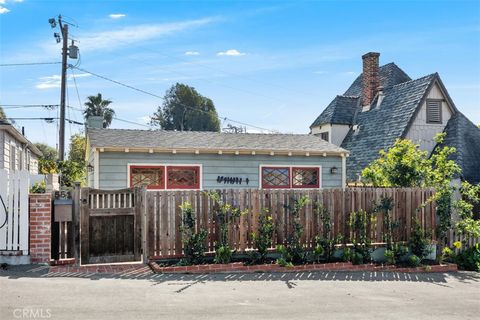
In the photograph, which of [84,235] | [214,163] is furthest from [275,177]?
[84,235]

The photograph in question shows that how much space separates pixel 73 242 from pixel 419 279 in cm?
691

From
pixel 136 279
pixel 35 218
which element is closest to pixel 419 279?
pixel 136 279

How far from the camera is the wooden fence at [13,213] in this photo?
28.5 ft

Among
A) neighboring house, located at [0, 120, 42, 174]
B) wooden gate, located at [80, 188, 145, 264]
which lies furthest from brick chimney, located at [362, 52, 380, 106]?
wooden gate, located at [80, 188, 145, 264]

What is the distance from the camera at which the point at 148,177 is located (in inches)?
632

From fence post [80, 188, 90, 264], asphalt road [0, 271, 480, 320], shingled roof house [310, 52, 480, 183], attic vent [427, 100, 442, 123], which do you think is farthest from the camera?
attic vent [427, 100, 442, 123]

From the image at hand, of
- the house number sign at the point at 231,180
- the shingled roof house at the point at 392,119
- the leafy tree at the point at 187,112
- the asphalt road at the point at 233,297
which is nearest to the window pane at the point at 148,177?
the house number sign at the point at 231,180

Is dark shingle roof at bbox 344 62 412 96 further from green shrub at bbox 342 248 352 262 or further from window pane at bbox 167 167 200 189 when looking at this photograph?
green shrub at bbox 342 248 352 262

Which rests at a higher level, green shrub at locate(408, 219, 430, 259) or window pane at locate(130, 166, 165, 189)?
window pane at locate(130, 166, 165, 189)

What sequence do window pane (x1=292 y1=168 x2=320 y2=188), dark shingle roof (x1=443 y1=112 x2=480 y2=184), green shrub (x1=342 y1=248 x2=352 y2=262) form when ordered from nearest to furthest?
green shrub (x1=342 y1=248 x2=352 y2=262), window pane (x1=292 y1=168 x2=320 y2=188), dark shingle roof (x1=443 y1=112 x2=480 y2=184)

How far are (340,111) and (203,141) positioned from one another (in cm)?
1040

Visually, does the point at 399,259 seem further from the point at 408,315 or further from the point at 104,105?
the point at 104,105

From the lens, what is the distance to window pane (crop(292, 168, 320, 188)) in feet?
58.1

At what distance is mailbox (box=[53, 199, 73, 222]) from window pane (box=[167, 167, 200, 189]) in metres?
7.28
